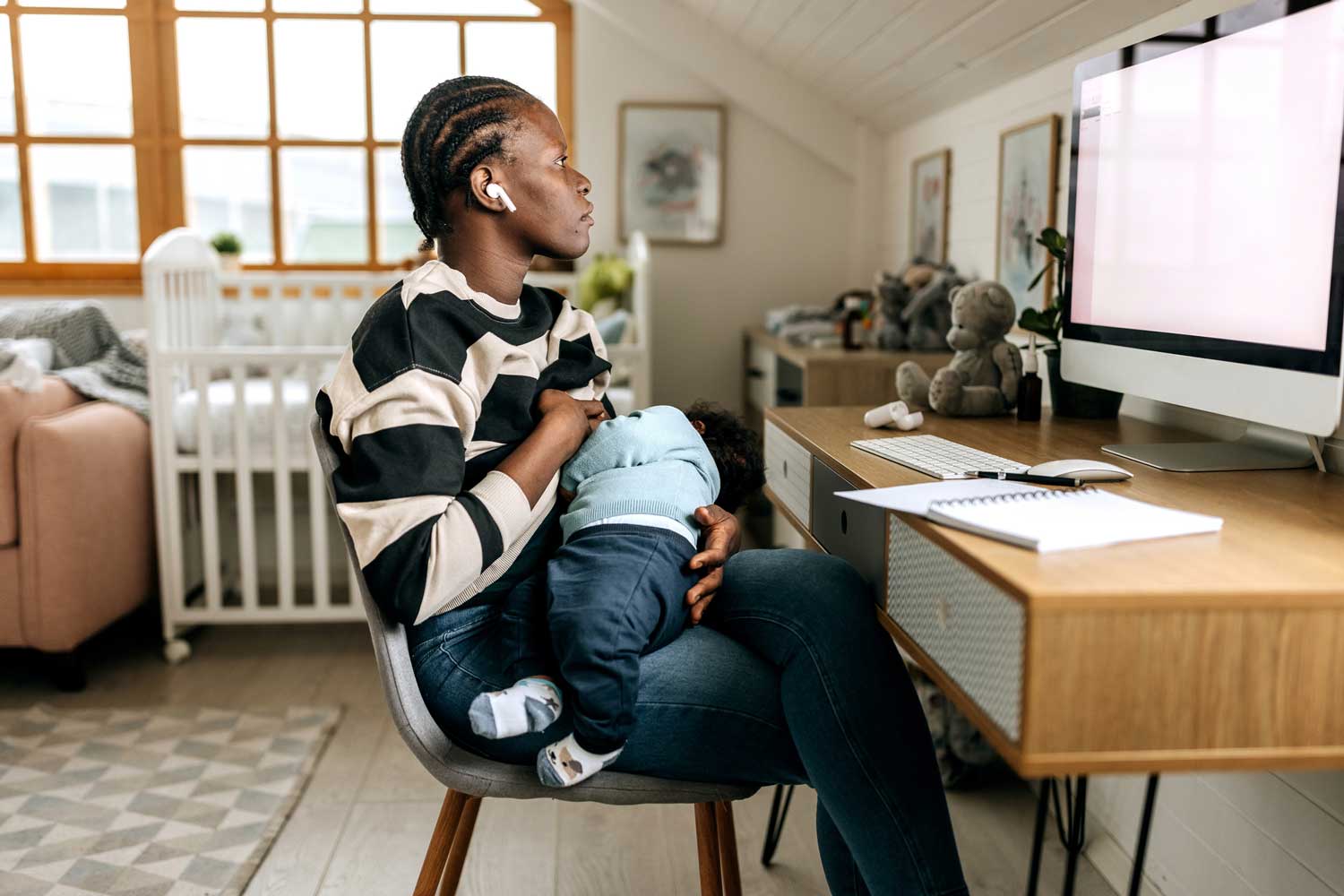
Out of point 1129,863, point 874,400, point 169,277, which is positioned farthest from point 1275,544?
point 169,277

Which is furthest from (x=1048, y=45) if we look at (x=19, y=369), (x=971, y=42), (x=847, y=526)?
(x=19, y=369)

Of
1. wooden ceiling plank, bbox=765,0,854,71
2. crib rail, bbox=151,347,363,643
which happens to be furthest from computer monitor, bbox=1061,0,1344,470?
crib rail, bbox=151,347,363,643

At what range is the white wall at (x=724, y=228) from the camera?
4.04m

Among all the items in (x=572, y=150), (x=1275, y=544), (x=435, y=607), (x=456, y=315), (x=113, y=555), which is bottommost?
(x=113, y=555)

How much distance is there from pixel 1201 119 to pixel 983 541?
23.8 inches

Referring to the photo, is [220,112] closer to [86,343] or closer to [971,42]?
[86,343]

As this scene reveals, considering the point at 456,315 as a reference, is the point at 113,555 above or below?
below

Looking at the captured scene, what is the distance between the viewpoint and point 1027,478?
1.20 meters

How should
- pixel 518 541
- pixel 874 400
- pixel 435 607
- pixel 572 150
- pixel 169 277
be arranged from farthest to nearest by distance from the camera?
pixel 572 150 → pixel 169 277 → pixel 874 400 → pixel 518 541 → pixel 435 607

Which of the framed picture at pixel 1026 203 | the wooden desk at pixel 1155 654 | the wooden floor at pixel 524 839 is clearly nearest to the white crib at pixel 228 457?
the wooden floor at pixel 524 839

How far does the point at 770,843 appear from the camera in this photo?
1.85 metres

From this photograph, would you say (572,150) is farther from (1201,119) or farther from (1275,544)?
(1275,544)

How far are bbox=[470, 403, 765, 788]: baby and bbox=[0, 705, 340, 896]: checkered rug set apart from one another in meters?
0.92

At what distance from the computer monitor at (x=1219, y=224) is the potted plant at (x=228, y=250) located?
3.09 metres
